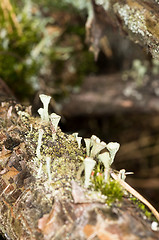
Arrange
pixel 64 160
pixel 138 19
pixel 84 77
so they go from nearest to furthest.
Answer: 1. pixel 64 160
2. pixel 138 19
3. pixel 84 77

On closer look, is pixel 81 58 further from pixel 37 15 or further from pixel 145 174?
pixel 145 174

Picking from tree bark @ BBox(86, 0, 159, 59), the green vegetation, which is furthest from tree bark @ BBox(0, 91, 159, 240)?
the green vegetation

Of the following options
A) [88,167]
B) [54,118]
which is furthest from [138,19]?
[88,167]

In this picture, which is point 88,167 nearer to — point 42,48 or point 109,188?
point 109,188

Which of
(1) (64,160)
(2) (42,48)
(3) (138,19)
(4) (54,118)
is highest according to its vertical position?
(2) (42,48)

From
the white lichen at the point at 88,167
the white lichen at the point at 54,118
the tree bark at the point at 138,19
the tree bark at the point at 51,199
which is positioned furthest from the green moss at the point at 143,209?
the tree bark at the point at 138,19
